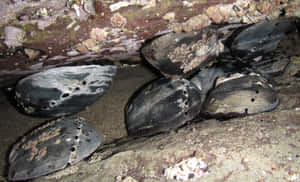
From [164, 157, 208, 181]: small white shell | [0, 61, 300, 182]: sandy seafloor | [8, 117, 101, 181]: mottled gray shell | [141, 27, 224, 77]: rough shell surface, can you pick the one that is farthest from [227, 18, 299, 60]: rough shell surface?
[8, 117, 101, 181]: mottled gray shell

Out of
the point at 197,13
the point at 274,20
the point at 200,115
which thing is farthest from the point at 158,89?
the point at 274,20

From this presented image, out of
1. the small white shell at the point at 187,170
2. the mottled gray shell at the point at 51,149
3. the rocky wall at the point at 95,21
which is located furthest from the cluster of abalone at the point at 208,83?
the small white shell at the point at 187,170

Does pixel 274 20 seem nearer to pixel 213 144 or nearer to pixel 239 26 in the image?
pixel 239 26

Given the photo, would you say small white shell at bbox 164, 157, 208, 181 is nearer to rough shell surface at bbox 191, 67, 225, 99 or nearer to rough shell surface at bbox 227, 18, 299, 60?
rough shell surface at bbox 191, 67, 225, 99

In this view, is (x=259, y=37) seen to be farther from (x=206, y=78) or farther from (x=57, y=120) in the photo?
(x=57, y=120)

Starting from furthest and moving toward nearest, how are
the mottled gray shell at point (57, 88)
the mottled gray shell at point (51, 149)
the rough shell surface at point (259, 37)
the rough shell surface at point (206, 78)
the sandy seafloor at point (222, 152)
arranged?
the rough shell surface at point (206, 78), the mottled gray shell at point (57, 88), the rough shell surface at point (259, 37), the mottled gray shell at point (51, 149), the sandy seafloor at point (222, 152)

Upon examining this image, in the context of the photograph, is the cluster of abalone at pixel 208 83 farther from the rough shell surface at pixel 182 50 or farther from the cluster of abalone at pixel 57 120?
the cluster of abalone at pixel 57 120
